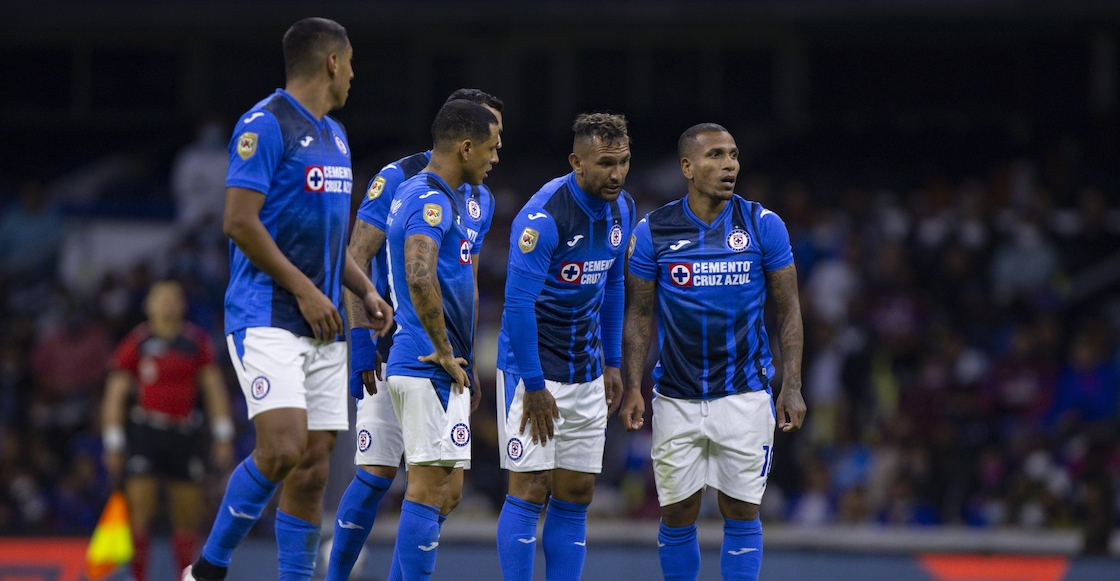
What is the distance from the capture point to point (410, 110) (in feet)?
61.3

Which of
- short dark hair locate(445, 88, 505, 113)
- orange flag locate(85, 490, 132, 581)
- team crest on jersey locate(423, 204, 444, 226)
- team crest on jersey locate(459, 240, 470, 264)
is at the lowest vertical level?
orange flag locate(85, 490, 132, 581)

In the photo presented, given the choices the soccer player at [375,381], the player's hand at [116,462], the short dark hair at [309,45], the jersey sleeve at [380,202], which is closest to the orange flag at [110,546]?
the player's hand at [116,462]

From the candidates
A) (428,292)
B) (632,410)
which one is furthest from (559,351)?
(428,292)

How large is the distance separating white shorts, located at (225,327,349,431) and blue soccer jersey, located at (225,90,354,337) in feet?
0.18

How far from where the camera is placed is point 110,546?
779cm

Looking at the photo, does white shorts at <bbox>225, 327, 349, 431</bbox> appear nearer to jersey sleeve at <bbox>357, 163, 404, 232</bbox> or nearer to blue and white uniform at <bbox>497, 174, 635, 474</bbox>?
blue and white uniform at <bbox>497, 174, 635, 474</bbox>

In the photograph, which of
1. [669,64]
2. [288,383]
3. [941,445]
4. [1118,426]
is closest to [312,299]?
[288,383]

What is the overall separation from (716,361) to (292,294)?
1.95 metres

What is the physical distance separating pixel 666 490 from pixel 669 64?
13.4 meters

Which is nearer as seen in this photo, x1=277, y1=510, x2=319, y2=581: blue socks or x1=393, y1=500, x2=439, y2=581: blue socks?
x1=277, y1=510, x2=319, y2=581: blue socks

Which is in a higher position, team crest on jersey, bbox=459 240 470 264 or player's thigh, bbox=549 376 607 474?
team crest on jersey, bbox=459 240 470 264

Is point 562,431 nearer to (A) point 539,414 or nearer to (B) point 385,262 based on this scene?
(A) point 539,414

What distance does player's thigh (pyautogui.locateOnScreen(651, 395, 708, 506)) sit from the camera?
18.0ft

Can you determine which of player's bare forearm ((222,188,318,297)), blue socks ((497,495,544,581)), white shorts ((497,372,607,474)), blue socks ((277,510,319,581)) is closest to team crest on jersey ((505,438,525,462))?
white shorts ((497,372,607,474))
